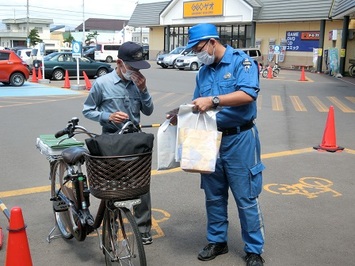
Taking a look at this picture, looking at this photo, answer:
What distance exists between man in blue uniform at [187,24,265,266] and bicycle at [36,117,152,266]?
0.71 meters

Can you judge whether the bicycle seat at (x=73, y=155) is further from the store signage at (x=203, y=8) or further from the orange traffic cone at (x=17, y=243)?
the store signage at (x=203, y=8)

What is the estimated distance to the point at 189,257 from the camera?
3.93m

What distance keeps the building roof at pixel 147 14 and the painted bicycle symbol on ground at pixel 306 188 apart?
1600 inches

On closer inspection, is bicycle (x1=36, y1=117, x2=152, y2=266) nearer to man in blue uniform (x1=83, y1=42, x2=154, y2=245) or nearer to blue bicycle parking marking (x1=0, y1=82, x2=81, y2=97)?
man in blue uniform (x1=83, y1=42, x2=154, y2=245)

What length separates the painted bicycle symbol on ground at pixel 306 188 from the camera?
5648 mm

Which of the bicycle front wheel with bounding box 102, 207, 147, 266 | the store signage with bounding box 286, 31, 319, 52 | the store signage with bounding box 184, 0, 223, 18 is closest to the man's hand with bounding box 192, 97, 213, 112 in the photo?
the bicycle front wheel with bounding box 102, 207, 147, 266

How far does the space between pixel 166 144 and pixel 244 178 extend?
68cm

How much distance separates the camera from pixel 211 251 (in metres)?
3.88

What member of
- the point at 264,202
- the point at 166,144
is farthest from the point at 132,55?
the point at 264,202

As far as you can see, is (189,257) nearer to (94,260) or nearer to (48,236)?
(94,260)

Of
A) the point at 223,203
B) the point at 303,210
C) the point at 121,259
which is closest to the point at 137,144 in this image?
the point at 121,259

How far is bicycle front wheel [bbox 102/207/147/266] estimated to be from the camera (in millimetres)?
3086

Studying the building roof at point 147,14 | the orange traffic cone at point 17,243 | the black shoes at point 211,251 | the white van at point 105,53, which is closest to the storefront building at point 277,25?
the building roof at point 147,14

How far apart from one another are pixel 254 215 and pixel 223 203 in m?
0.32
